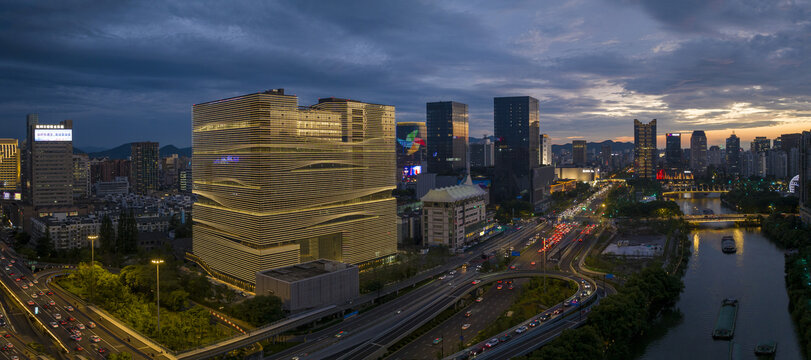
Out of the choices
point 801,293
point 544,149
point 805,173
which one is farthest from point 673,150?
point 801,293

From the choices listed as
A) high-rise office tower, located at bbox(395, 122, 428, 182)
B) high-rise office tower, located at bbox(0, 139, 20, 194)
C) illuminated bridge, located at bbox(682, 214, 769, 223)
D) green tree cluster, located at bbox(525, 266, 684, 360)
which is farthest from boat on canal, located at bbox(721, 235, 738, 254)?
high-rise office tower, located at bbox(0, 139, 20, 194)

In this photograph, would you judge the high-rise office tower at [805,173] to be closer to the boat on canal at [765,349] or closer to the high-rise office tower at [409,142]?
the boat on canal at [765,349]

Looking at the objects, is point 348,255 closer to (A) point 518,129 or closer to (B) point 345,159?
(B) point 345,159

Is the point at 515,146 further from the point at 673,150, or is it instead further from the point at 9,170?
the point at 673,150

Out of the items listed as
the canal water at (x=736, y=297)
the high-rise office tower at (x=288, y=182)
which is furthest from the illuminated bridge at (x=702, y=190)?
the high-rise office tower at (x=288, y=182)

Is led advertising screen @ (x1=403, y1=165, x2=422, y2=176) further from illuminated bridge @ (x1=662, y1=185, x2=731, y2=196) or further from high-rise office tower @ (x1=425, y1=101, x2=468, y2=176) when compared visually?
illuminated bridge @ (x1=662, y1=185, x2=731, y2=196)

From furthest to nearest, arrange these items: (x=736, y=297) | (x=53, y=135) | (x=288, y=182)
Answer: (x=53, y=135) → (x=736, y=297) → (x=288, y=182)
